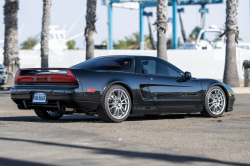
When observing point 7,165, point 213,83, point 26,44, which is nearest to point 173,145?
point 7,165

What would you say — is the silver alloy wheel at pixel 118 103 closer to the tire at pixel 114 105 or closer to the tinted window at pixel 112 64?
the tire at pixel 114 105

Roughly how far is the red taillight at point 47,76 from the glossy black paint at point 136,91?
0.07 m

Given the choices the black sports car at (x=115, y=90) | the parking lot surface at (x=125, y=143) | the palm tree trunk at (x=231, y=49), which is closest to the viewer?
the parking lot surface at (x=125, y=143)

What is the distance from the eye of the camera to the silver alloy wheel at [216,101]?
9.57 m

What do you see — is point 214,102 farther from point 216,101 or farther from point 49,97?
point 49,97

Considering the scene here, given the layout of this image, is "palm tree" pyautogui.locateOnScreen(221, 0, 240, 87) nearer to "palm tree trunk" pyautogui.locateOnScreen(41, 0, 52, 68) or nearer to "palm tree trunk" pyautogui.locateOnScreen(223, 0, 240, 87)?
"palm tree trunk" pyautogui.locateOnScreen(223, 0, 240, 87)

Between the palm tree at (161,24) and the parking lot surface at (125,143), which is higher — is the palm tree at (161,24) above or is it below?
above

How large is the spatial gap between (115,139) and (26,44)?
Answer: 79.3 metres

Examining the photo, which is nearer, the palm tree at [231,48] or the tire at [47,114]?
the tire at [47,114]

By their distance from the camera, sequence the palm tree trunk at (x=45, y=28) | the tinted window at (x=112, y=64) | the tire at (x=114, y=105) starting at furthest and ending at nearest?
the palm tree trunk at (x=45, y=28), the tinted window at (x=112, y=64), the tire at (x=114, y=105)

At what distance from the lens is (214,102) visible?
31.5 feet

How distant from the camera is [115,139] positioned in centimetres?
637

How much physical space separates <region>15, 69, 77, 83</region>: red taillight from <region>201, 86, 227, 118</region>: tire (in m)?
3.07

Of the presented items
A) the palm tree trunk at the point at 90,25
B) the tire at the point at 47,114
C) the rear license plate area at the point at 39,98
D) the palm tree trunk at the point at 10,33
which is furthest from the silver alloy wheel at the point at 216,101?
the palm tree trunk at the point at 10,33
